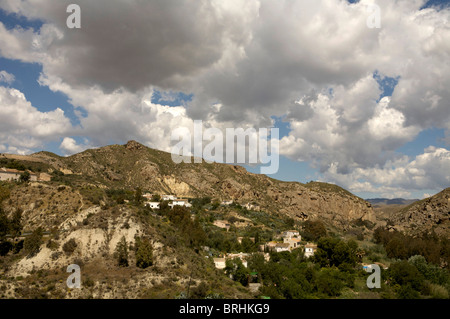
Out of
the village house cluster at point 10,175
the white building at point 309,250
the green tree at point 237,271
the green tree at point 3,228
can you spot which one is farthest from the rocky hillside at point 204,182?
the green tree at point 237,271

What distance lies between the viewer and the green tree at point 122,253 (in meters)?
33.4

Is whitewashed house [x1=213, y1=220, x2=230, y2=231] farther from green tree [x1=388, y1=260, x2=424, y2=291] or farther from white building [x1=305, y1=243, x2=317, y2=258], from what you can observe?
green tree [x1=388, y1=260, x2=424, y2=291]

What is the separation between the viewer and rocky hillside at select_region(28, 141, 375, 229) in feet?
337

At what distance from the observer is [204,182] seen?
11969 centimetres

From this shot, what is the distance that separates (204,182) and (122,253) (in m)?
85.8

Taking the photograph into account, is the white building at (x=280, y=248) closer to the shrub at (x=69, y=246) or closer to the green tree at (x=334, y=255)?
the green tree at (x=334, y=255)

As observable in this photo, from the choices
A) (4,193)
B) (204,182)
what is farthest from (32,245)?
(204,182)

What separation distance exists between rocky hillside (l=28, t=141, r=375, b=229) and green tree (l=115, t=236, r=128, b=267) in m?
61.6

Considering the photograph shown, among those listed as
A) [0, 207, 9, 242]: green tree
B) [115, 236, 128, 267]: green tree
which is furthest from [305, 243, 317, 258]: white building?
[0, 207, 9, 242]: green tree

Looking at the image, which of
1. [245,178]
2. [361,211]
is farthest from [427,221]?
[245,178]

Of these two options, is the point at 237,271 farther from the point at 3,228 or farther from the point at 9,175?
the point at 9,175

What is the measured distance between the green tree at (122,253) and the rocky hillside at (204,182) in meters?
61.6

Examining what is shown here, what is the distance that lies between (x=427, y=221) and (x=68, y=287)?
11558 cm
